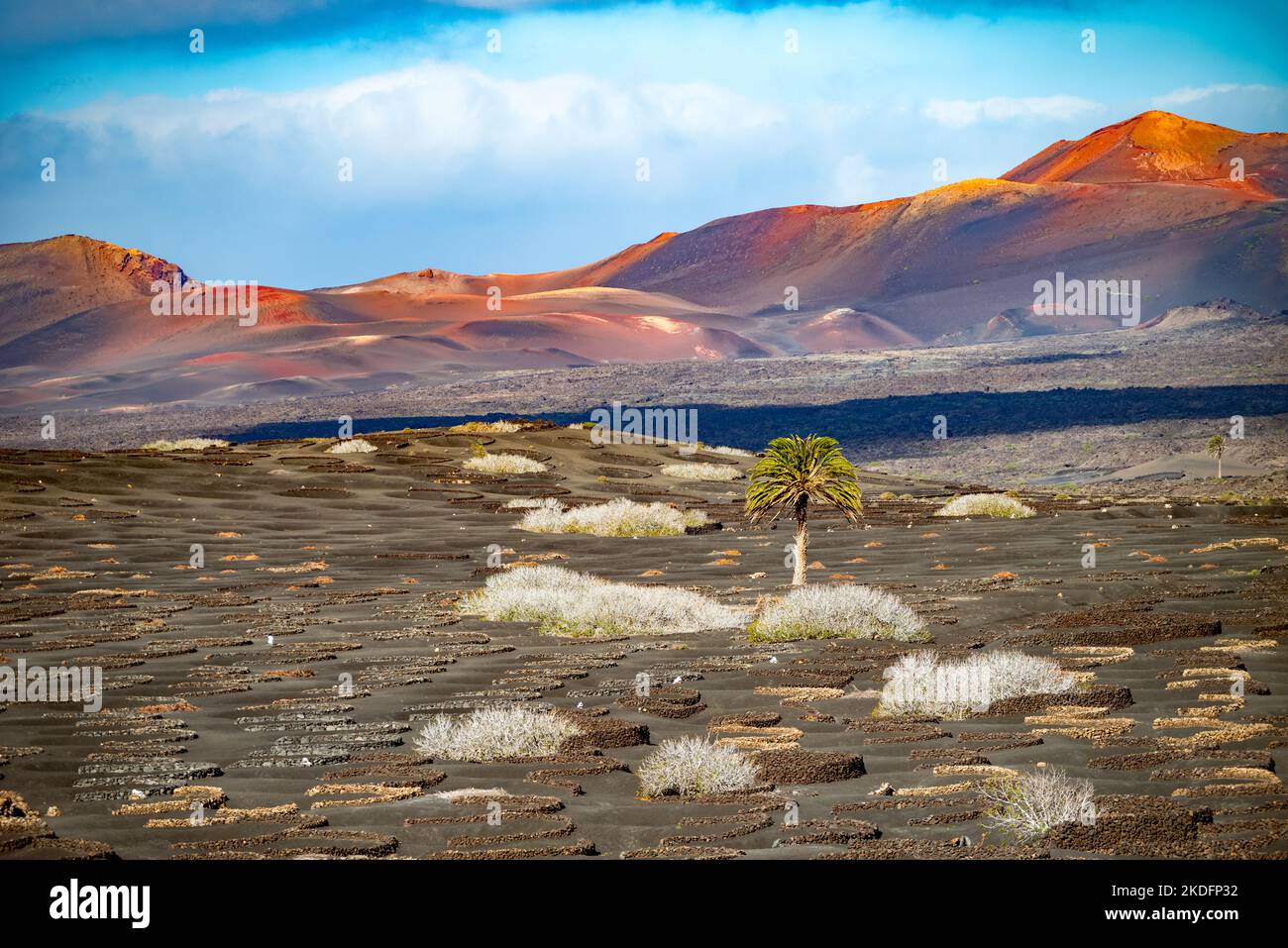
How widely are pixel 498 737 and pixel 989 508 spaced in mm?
→ 29882

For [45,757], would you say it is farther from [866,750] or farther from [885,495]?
[885,495]

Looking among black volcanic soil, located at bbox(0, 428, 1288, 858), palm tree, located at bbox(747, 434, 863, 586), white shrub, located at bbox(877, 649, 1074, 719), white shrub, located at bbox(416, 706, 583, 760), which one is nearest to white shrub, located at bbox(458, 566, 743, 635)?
black volcanic soil, located at bbox(0, 428, 1288, 858)

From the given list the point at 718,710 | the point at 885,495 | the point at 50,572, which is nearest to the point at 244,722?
the point at 718,710

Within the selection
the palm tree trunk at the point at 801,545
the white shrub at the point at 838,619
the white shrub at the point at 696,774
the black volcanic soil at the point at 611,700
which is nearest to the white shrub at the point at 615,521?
the black volcanic soil at the point at 611,700

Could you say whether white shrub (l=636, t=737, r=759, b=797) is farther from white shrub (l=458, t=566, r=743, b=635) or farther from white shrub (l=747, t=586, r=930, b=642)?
white shrub (l=458, t=566, r=743, b=635)

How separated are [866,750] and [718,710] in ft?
8.08

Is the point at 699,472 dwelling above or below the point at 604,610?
above

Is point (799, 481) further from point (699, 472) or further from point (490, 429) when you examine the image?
point (490, 429)

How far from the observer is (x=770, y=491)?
24.4 m

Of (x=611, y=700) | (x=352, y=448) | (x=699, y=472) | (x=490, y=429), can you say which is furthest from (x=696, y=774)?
(x=490, y=429)

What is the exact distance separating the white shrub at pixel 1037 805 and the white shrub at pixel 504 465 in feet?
131

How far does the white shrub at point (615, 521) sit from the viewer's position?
36438 mm

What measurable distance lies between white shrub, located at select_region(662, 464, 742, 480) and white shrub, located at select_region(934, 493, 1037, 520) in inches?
472

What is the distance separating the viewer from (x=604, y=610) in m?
20.6
